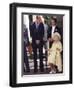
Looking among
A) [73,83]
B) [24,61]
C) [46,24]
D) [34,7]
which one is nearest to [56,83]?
[73,83]

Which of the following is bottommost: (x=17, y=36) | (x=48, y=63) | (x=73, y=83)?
(x=73, y=83)

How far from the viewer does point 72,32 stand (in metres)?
1.75

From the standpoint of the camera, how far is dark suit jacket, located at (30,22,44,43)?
1634 mm

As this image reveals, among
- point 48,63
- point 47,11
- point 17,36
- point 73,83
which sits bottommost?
point 73,83

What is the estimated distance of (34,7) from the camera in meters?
1.63

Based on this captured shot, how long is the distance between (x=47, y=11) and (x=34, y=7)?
0.27 feet

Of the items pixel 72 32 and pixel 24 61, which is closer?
pixel 24 61

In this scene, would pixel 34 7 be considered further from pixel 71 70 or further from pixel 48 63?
pixel 71 70

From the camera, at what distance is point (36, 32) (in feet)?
5.39

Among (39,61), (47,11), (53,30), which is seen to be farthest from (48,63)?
(47,11)

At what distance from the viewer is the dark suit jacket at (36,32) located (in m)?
1.63

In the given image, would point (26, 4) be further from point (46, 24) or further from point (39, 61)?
point (39, 61)

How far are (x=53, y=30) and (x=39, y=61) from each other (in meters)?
0.20

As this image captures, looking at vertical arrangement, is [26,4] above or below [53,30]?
above
